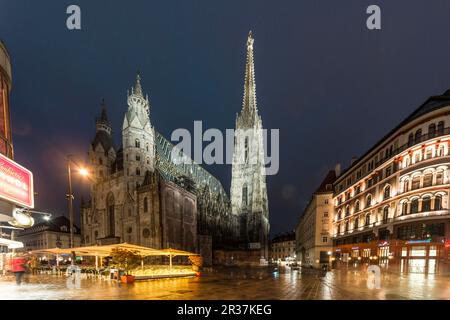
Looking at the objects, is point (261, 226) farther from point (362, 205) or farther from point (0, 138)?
point (0, 138)

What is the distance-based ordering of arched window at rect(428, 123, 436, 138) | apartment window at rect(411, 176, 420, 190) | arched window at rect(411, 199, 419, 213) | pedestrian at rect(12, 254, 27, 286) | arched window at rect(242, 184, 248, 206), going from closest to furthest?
pedestrian at rect(12, 254, 27, 286)
arched window at rect(428, 123, 436, 138)
arched window at rect(411, 199, 419, 213)
apartment window at rect(411, 176, 420, 190)
arched window at rect(242, 184, 248, 206)

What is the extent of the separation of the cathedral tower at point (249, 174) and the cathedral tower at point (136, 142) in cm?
3798

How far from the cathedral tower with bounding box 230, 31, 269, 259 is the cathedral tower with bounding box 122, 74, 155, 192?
38.0 metres

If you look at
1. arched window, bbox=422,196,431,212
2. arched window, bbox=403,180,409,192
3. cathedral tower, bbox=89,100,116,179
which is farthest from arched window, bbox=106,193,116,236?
arched window, bbox=422,196,431,212

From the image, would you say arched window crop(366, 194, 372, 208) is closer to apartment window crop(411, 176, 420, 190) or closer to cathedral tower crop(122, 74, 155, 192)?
apartment window crop(411, 176, 420, 190)

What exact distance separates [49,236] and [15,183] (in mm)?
87899

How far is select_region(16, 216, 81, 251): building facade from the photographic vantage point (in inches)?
3073

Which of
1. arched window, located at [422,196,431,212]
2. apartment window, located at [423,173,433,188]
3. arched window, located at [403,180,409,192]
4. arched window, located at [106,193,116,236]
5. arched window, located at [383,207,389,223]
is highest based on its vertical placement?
apartment window, located at [423,173,433,188]

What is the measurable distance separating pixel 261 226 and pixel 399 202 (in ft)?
185

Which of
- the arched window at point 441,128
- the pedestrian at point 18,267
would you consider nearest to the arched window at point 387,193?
the arched window at point 441,128

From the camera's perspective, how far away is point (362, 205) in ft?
142

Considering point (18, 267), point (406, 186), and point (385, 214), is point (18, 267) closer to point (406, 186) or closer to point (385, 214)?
point (406, 186)
